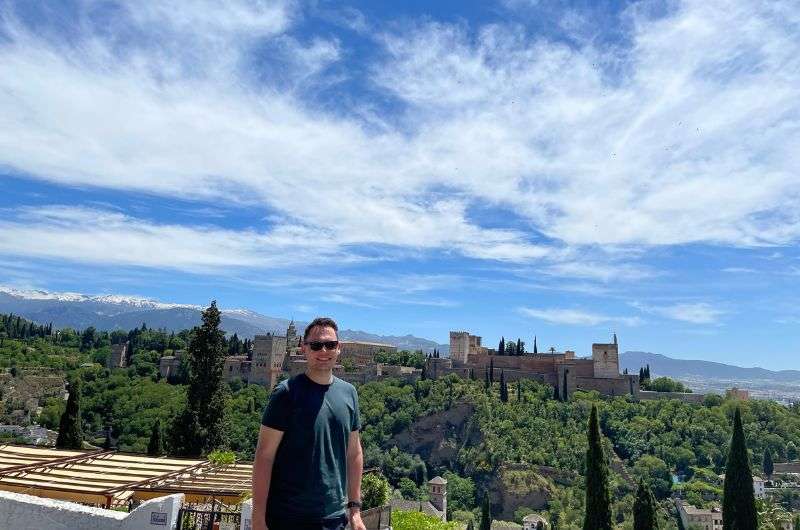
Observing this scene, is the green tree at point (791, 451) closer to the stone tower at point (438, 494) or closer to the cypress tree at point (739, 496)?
the stone tower at point (438, 494)

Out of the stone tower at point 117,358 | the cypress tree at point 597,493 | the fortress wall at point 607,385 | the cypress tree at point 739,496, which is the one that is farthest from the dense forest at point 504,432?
the cypress tree at point 597,493

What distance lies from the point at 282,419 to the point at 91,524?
2.56 metres

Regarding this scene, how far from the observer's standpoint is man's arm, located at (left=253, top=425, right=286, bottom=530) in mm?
2311

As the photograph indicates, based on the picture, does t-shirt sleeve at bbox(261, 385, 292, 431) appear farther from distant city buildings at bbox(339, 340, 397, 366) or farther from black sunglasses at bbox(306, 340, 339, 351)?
distant city buildings at bbox(339, 340, 397, 366)

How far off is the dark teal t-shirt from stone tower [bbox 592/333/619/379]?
201 feet

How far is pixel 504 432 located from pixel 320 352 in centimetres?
4999

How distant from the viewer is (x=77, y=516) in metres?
3.98

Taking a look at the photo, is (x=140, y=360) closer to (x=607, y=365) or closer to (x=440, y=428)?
(x=440, y=428)

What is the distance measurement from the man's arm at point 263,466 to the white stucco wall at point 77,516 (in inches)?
79.6

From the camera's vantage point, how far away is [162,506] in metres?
3.95

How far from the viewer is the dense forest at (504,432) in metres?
43.0

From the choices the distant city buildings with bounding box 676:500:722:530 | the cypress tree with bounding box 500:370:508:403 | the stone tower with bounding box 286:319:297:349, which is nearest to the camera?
the distant city buildings with bounding box 676:500:722:530

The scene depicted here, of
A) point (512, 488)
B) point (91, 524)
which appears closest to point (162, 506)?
point (91, 524)

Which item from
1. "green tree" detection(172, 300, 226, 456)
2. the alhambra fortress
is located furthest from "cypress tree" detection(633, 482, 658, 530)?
the alhambra fortress
